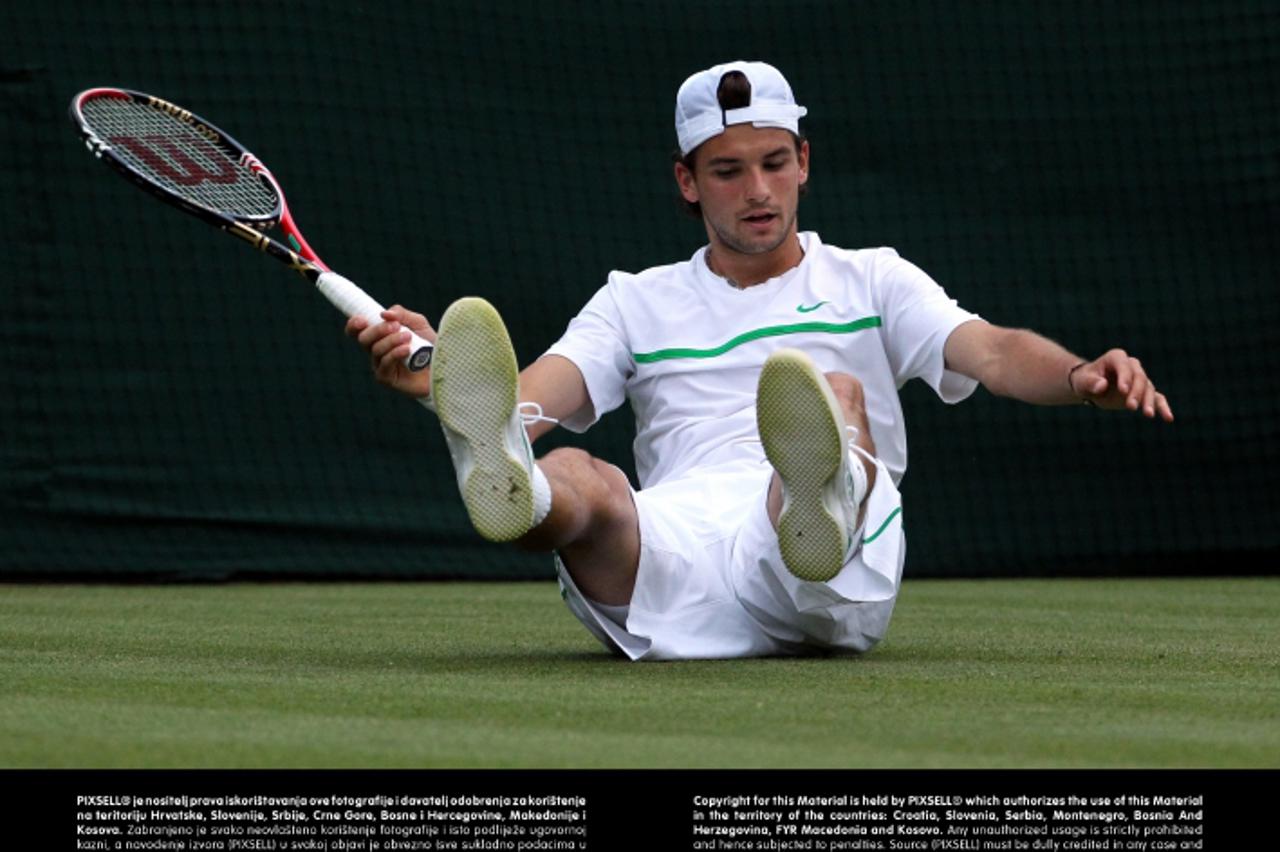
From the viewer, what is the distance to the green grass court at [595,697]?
2566 mm

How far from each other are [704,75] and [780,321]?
1.59ft

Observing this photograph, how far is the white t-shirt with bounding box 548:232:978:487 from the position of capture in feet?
13.1

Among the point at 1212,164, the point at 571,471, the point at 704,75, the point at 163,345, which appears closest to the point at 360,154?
the point at 163,345

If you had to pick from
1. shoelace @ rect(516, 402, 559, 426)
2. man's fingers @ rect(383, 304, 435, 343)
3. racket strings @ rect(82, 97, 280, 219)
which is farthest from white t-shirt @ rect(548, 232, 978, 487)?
racket strings @ rect(82, 97, 280, 219)

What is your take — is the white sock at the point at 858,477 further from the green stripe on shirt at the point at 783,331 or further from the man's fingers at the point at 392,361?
the man's fingers at the point at 392,361

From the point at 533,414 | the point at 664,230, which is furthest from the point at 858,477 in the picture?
the point at 664,230

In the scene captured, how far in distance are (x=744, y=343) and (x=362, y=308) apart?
77 cm

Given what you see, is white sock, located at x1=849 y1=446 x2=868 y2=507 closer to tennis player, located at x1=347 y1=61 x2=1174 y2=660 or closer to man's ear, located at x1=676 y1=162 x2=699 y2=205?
tennis player, located at x1=347 y1=61 x2=1174 y2=660

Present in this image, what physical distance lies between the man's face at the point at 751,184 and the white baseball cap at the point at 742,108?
2 centimetres

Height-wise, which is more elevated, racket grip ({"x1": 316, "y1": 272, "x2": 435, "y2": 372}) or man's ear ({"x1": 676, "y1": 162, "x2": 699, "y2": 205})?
man's ear ({"x1": 676, "y1": 162, "x2": 699, "y2": 205})

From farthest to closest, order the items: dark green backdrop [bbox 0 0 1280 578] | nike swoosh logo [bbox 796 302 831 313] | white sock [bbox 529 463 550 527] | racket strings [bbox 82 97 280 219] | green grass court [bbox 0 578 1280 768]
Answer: dark green backdrop [bbox 0 0 1280 578] < racket strings [bbox 82 97 280 219] < nike swoosh logo [bbox 796 302 831 313] < white sock [bbox 529 463 550 527] < green grass court [bbox 0 578 1280 768]

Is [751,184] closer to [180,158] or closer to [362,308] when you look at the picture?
[362,308]

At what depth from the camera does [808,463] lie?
3.32 m

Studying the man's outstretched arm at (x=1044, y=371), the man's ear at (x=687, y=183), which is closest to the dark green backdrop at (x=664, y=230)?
the man's ear at (x=687, y=183)
